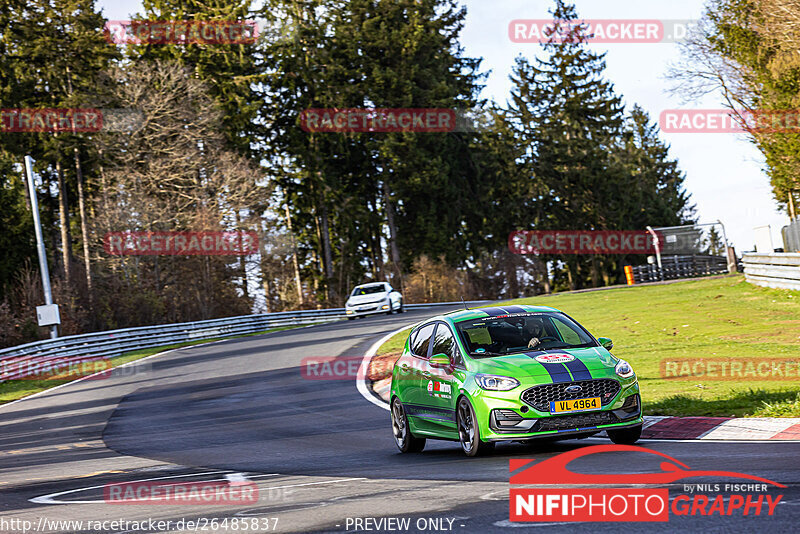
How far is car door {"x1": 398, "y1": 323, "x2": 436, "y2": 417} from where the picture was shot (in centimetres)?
1190

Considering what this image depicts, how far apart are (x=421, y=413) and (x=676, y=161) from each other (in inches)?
4061

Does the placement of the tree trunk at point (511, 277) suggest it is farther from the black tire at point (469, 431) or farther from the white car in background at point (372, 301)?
the black tire at point (469, 431)

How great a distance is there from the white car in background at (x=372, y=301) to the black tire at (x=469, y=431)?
34521 mm

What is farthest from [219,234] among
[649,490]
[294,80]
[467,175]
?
[649,490]

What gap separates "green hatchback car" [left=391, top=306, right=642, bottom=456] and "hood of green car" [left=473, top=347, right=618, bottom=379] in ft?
0.04

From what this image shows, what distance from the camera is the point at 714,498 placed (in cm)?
686

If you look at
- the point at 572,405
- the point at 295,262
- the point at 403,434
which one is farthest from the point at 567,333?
the point at 295,262

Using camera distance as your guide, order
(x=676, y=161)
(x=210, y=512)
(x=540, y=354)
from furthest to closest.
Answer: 1. (x=676, y=161)
2. (x=540, y=354)
3. (x=210, y=512)

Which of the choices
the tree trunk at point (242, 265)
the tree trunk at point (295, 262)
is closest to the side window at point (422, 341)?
the tree trunk at point (242, 265)

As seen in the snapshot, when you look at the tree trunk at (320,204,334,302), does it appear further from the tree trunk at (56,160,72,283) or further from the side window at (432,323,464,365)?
the side window at (432,323,464,365)

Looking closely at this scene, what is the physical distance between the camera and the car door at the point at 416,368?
1190cm

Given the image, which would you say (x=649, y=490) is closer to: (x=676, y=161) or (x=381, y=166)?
(x=381, y=166)

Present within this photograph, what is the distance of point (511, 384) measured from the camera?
997cm

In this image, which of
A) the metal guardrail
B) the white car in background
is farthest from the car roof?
the white car in background
